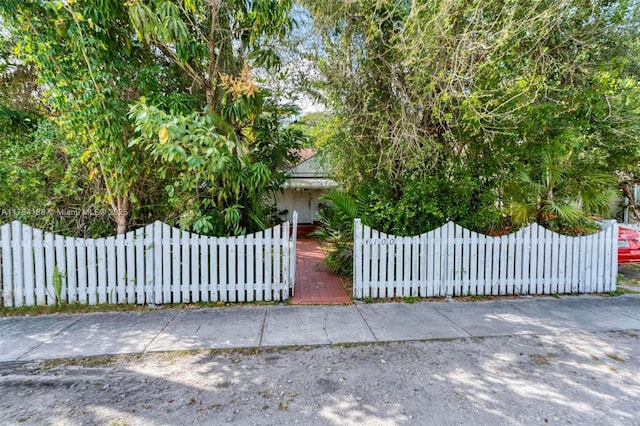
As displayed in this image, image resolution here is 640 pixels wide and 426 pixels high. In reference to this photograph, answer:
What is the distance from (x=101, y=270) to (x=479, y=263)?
19.7ft

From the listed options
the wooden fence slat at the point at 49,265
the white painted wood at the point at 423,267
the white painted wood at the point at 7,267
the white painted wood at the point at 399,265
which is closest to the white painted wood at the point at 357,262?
the white painted wood at the point at 399,265

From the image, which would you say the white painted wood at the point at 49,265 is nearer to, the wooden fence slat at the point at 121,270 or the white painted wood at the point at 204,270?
the wooden fence slat at the point at 121,270

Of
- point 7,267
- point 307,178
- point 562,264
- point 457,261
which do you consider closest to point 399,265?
point 457,261

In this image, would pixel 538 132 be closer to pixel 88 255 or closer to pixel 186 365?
pixel 186 365

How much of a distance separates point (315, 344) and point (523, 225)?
519 centimetres

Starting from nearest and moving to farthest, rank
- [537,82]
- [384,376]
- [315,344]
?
[384,376]
[315,344]
[537,82]

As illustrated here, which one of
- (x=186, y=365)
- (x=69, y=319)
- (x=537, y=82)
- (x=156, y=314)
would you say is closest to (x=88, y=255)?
(x=69, y=319)

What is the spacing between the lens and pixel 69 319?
Result: 4.07m

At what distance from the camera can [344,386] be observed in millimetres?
2748

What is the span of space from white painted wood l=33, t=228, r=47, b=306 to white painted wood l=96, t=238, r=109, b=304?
714 millimetres

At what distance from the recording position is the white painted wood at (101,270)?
4.41 metres

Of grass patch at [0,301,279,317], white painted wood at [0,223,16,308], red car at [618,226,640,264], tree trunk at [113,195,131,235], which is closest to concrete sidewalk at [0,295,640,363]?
grass patch at [0,301,279,317]

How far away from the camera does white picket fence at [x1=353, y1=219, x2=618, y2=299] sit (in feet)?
16.0

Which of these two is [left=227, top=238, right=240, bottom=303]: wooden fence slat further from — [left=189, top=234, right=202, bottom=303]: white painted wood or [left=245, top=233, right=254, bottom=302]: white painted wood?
[left=189, top=234, right=202, bottom=303]: white painted wood
